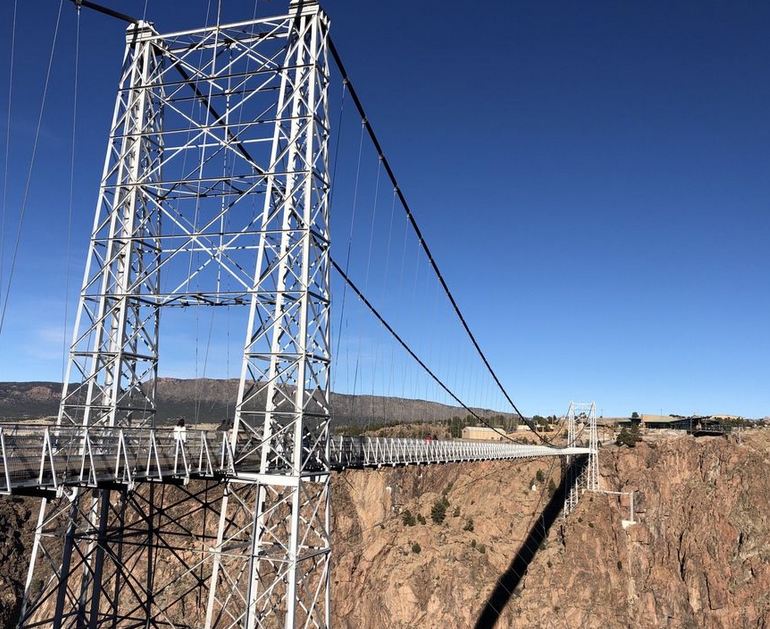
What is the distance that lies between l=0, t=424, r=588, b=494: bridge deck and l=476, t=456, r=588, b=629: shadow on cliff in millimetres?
27282

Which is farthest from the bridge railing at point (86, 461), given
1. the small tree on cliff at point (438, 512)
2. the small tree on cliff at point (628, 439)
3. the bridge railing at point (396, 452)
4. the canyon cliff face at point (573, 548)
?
the small tree on cliff at point (628, 439)

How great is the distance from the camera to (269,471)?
47.3ft

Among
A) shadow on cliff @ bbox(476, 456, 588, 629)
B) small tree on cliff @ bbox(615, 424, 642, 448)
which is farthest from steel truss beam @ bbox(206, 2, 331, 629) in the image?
small tree on cliff @ bbox(615, 424, 642, 448)

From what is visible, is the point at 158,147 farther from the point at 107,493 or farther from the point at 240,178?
the point at 107,493

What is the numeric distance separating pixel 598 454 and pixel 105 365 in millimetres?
48192

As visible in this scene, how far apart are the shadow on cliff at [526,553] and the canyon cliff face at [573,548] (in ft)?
1.14

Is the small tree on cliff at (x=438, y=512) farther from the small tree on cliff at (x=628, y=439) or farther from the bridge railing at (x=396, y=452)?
the bridge railing at (x=396, y=452)

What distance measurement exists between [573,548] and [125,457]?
4429 cm

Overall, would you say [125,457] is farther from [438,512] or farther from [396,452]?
[438,512]

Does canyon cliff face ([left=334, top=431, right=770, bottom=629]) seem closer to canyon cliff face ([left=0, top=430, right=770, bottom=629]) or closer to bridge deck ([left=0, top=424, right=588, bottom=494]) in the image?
canyon cliff face ([left=0, top=430, right=770, bottom=629])

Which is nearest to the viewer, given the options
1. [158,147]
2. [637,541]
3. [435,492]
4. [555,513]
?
[158,147]

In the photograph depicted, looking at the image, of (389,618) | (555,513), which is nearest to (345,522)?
(389,618)

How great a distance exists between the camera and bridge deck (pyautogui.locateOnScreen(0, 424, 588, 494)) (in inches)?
411

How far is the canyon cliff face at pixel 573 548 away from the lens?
4500 centimetres
